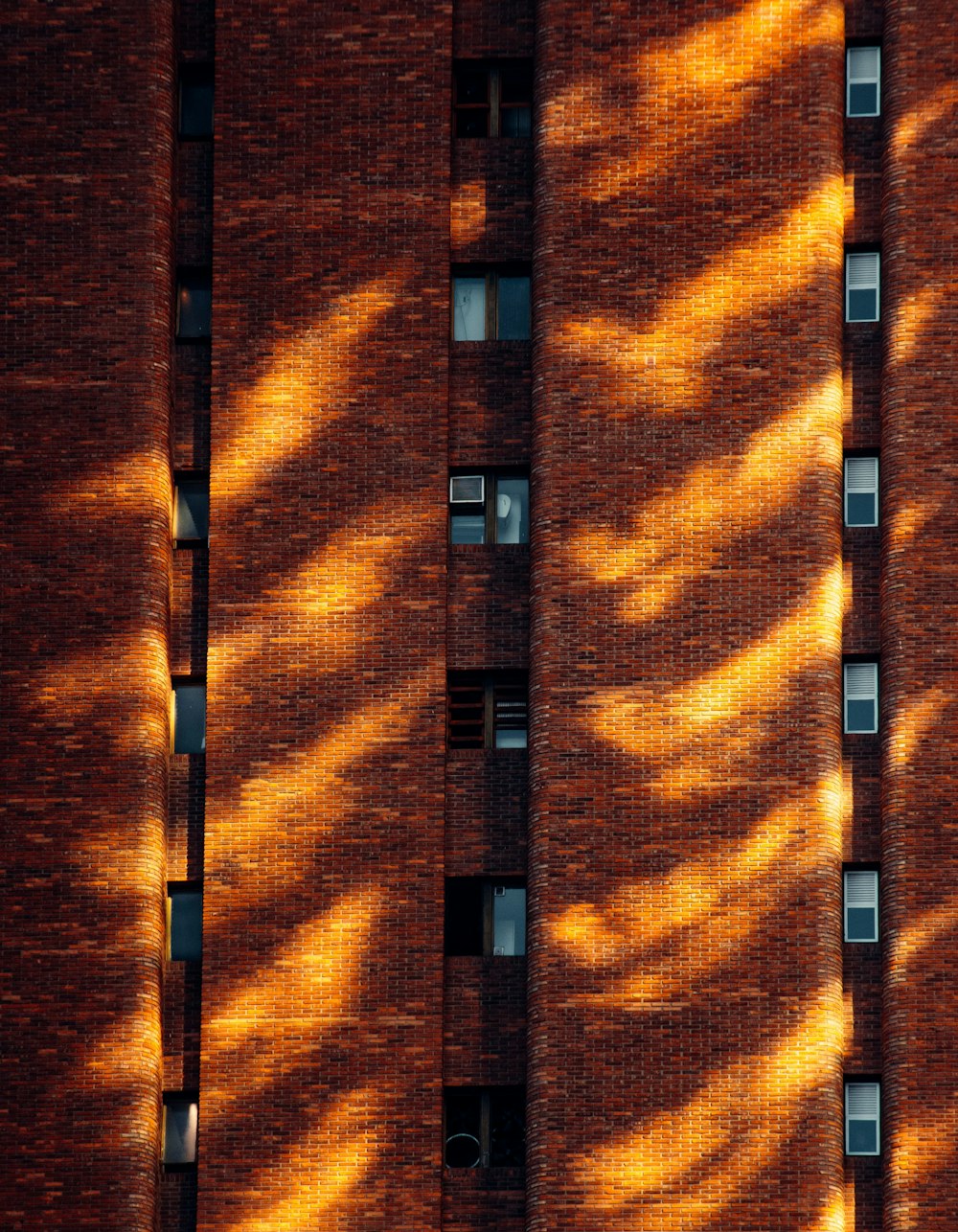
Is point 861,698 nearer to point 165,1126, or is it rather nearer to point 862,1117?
point 862,1117

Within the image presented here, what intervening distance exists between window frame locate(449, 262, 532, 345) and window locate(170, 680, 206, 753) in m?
6.88

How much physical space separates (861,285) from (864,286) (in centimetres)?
5

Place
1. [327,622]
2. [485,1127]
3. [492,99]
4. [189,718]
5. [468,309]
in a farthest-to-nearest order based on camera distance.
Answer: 1. [492,99]
2. [468,309]
3. [189,718]
4. [327,622]
5. [485,1127]

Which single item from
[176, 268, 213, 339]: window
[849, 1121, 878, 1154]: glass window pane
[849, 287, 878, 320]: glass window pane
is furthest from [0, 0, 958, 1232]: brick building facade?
[176, 268, 213, 339]: window

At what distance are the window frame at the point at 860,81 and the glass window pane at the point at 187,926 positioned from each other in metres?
15.9

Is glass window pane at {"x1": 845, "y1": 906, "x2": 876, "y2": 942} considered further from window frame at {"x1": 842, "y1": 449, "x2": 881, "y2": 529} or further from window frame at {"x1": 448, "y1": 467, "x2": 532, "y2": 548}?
window frame at {"x1": 448, "y1": 467, "x2": 532, "y2": 548}

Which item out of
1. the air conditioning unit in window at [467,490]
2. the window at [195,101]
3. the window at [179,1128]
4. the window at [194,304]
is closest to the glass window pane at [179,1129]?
the window at [179,1128]

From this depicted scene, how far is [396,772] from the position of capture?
80.7 ft

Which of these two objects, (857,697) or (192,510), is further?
(192,510)

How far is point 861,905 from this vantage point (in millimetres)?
24484

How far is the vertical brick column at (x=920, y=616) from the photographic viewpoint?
77.0ft

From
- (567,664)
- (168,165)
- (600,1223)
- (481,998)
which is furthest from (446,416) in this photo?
(600,1223)

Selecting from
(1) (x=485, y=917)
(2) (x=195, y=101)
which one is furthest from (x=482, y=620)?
(2) (x=195, y=101)

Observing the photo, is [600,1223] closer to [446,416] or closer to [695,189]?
[446,416]
